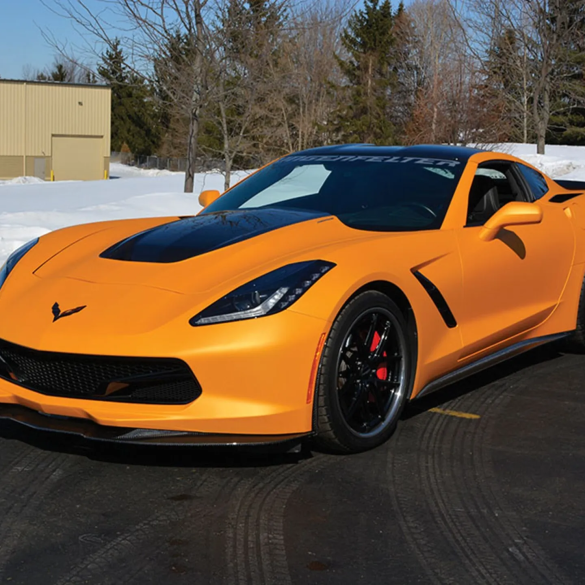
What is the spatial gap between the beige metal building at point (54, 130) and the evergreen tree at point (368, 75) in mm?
15620

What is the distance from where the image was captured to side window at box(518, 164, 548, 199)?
5343 mm

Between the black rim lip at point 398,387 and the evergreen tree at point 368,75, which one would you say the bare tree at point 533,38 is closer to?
the evergreen tree at point 368,75

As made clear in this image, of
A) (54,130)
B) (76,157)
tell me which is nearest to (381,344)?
(54,130)

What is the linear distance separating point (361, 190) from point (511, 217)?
812 millimetres

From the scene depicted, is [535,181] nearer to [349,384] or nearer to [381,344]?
[381,344]

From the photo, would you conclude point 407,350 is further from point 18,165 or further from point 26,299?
point 18,165

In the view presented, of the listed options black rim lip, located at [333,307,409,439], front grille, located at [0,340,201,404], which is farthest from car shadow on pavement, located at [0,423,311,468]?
front grille, located at [0,340,201,404]

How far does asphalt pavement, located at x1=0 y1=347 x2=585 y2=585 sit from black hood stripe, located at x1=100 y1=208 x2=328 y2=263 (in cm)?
89

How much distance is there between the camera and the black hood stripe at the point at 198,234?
3863 mm

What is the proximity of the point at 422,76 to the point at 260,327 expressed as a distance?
5566cm

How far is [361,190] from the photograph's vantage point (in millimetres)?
4625

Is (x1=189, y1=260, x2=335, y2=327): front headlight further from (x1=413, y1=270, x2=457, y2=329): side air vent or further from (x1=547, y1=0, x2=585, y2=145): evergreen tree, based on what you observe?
(x1=547, y1=0, x2=585, y2=145): evergreen tree

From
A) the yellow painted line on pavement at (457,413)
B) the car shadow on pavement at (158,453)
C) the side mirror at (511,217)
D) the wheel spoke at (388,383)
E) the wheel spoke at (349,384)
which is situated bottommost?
the car shadow on pavement at (158,453)

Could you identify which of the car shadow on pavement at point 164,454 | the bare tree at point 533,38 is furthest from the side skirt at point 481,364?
the bare tree at point 533,38
